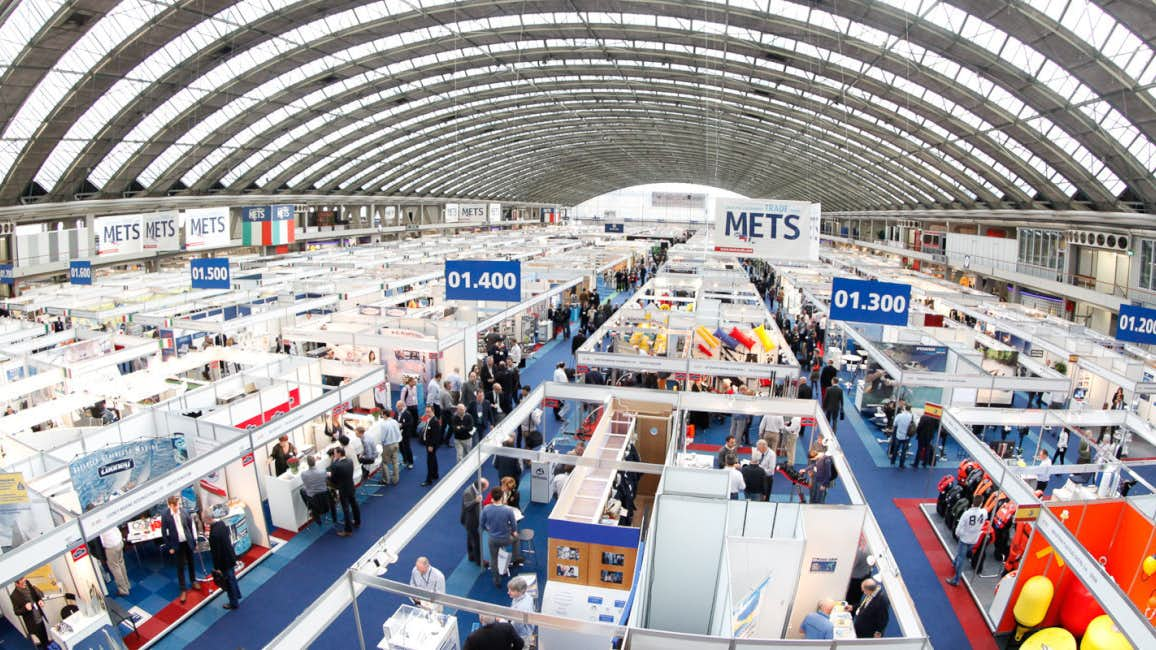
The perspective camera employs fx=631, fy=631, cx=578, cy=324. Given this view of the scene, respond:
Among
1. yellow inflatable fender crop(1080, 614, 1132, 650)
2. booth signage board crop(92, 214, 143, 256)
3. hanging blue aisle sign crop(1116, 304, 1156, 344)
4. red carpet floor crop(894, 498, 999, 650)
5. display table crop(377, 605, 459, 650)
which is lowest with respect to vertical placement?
red carpet floor crop(894, 498, 999, 650)

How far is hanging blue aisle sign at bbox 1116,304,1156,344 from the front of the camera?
11.4m

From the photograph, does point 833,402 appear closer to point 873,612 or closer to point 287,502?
point 873,612

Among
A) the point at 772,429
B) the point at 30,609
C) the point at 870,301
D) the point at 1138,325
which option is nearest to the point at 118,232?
the point at 30,609

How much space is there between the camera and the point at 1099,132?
17844 mm

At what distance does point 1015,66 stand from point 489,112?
81.6 feet

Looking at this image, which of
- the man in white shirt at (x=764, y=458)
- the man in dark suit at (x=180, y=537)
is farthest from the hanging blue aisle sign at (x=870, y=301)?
the man in dark suit at (x=180, y=537)

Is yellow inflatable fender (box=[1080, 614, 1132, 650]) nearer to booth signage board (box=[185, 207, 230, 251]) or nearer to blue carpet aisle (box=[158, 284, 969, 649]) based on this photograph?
blue carpet aisle (box=[158, 284, 969, 649])

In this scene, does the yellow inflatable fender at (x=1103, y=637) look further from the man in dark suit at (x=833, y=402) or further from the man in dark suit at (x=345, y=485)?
the man in dark suit at (x=345, y=485)

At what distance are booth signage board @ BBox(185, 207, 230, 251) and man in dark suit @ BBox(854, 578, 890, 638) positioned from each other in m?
17.6

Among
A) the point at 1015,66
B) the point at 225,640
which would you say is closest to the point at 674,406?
the point at 225,640

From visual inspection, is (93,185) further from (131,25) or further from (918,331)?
(918,331)

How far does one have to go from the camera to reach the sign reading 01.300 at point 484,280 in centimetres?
1203

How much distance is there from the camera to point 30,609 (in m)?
6.17

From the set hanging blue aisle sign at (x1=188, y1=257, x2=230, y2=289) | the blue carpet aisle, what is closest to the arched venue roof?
hanging blue aisle sign at (x1=188, y1=257, x2=230, y2=289)
